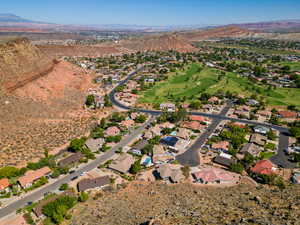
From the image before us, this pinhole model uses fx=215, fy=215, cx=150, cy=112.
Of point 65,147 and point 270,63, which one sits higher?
point 270,63

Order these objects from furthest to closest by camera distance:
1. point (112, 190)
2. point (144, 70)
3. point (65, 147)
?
point (144, 70) → point (65, 147) → point (112, 190)

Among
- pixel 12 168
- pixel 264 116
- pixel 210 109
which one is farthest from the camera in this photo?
pixel 210 109

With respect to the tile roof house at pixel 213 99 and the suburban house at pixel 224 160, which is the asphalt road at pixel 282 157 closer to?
the suburban house at pixel 224 160

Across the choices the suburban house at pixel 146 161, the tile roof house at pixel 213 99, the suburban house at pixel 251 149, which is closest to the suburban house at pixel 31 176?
the suburban house at pixel 146 161

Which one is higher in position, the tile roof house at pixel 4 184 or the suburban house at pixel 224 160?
the suburban house at pixel 224 160

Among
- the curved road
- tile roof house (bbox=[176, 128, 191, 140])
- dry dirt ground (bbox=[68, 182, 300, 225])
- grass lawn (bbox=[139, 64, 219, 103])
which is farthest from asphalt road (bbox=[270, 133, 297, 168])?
grass lawn (bbox=[139, 64, 219, 103])

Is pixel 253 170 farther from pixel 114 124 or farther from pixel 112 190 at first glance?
pixel 114 124

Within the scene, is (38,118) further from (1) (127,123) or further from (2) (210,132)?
(2) (210,132)

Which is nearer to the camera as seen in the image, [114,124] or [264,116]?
[114,124]

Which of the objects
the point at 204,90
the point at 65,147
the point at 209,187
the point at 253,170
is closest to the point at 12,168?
the point at 65,147
